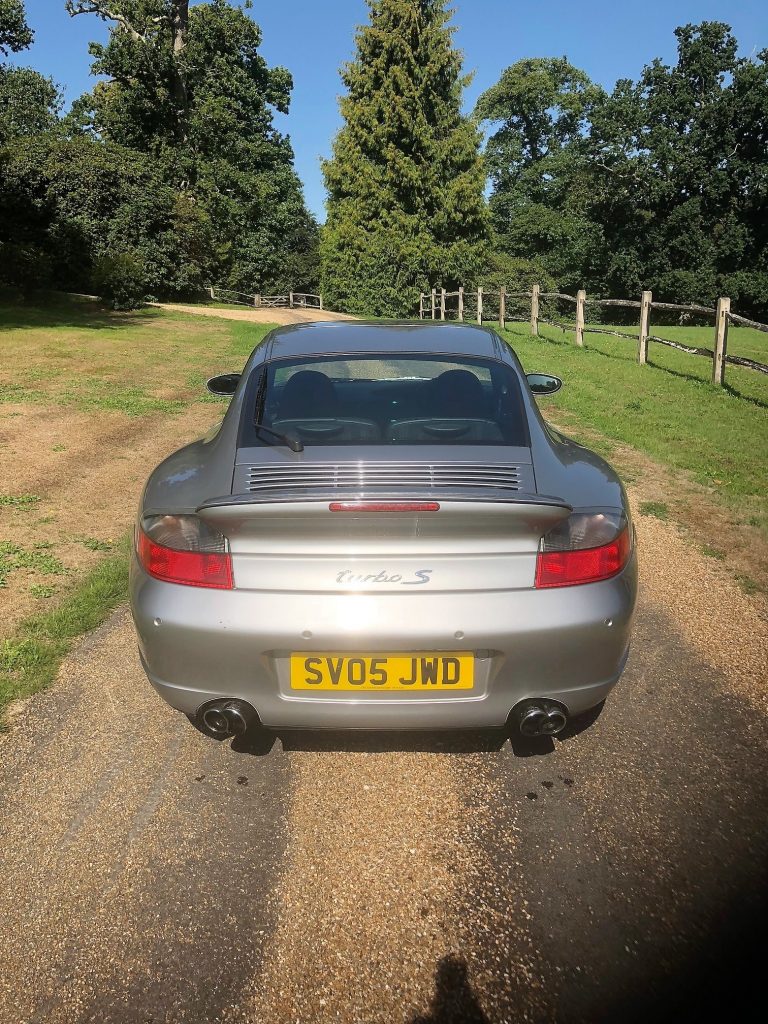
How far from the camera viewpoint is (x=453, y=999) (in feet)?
6.31

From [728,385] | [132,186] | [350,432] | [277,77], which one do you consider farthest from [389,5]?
[350,432]

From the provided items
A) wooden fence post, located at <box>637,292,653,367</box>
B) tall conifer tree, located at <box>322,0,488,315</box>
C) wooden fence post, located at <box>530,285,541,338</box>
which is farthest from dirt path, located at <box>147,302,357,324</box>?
wooden fence post, located at <box>637,292,653,367</box>

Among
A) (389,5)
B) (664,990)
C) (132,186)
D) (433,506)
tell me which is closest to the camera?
(664,990)

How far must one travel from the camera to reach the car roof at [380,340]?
3.56m

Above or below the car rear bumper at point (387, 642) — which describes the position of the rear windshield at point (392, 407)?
above

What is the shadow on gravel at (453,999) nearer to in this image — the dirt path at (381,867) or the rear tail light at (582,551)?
the dirt path at (381,867)

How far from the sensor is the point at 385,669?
245 cm

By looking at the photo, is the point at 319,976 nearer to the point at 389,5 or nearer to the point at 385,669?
the point at 385,669

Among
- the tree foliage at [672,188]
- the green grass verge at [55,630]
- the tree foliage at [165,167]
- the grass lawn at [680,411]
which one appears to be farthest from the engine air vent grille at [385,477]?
the tree foliage at [672,188]

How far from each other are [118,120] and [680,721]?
1750 inches

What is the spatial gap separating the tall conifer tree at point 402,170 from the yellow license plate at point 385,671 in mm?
40403

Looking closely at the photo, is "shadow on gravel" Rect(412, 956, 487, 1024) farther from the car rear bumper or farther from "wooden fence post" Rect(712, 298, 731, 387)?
"wooden fence post" Rect(712, 298, 731, 387)

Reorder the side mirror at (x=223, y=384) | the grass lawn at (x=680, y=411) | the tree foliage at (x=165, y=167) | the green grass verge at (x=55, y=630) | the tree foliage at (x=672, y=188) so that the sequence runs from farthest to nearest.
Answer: the tree foliage at (x=672, y=188) → the tree foliage at (x=165, y=167) → the grass lawn at (x=680, y=411) → the side mirror at (x=223, y=384) → the green grass verge at (x=55, y=630)

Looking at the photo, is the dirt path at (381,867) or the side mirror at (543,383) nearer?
the dirt path at (381,867)
